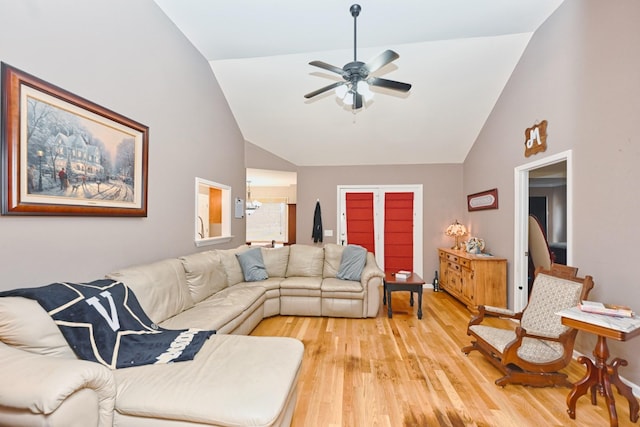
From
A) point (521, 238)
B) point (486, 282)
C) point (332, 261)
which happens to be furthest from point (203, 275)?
point (521, 238)

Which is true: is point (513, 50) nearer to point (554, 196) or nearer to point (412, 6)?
point (412, 6)

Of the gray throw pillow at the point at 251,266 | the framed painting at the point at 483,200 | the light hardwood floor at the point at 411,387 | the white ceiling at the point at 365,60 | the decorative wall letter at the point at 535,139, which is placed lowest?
the light hardwood floor at the point at 411,387

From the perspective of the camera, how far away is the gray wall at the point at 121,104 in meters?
1.79

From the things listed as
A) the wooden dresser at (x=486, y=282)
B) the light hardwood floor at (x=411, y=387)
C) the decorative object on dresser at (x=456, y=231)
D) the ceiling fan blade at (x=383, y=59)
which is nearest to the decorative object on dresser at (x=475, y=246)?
the wooden dresser at (x=486, y=282)

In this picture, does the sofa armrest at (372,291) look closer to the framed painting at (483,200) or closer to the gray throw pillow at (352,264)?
the gray throw pillow at (352,264)

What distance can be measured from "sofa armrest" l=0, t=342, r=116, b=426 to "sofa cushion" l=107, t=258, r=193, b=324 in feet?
2.97

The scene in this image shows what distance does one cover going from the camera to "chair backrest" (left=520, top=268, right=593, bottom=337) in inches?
90.7

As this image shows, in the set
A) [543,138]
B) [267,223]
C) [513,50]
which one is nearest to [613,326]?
[543,138]

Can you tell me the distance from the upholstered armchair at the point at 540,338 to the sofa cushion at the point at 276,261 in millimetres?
2666

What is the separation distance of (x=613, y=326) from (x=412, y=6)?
3054 millimetres

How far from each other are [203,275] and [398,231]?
13.1 ft

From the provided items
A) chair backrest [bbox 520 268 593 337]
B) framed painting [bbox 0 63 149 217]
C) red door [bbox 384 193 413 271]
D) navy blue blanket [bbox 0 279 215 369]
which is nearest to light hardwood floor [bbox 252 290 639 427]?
chair backrest [bbox 520 268 593 337]

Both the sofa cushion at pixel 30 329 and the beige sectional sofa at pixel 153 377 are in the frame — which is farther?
the sofa cushion at pixel 30 329

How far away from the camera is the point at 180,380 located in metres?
1.53
